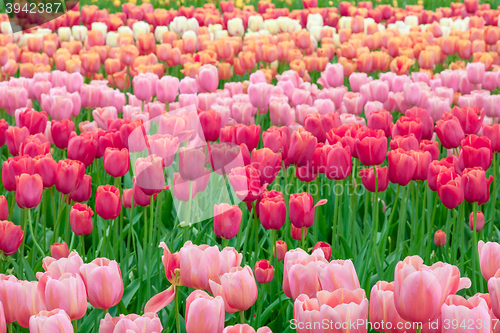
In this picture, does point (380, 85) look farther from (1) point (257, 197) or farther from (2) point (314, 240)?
(1) point (257, 197)

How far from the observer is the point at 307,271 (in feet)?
5.37

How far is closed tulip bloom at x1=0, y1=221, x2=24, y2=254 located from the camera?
2174 millimetres

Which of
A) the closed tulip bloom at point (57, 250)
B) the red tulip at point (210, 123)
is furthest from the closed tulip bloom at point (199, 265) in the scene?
the red tulip at point (210, 123)

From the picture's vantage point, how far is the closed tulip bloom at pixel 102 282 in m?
1.63

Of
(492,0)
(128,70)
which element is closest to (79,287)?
(128,70)

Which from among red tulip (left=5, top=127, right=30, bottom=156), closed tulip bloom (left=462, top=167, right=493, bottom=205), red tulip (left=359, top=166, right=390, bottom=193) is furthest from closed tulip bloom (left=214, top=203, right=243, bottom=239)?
red tulip (left=5, top=127, right=30, bottom=156)

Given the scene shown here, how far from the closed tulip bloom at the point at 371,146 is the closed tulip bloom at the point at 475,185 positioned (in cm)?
39

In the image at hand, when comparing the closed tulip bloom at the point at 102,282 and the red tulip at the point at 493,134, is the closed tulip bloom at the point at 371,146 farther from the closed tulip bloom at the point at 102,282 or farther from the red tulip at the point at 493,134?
the closed tulip bloom at the point at 102,282

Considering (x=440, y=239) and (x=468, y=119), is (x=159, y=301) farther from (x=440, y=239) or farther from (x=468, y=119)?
(x=468, y=119)

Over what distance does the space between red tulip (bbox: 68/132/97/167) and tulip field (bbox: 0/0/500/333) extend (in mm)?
21

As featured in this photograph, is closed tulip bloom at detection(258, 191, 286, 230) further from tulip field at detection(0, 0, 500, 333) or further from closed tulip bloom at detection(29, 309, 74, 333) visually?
→ closed tulip bloom at detection(29, 309, 74, 333)

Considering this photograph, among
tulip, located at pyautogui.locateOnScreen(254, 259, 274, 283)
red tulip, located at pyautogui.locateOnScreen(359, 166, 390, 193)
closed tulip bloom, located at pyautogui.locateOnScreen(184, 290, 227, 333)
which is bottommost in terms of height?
tulip, located at pyautogui.locateOnScreen(254, 259, 274, 283)

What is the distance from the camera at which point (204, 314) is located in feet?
4.76

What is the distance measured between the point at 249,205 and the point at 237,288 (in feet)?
2.89
